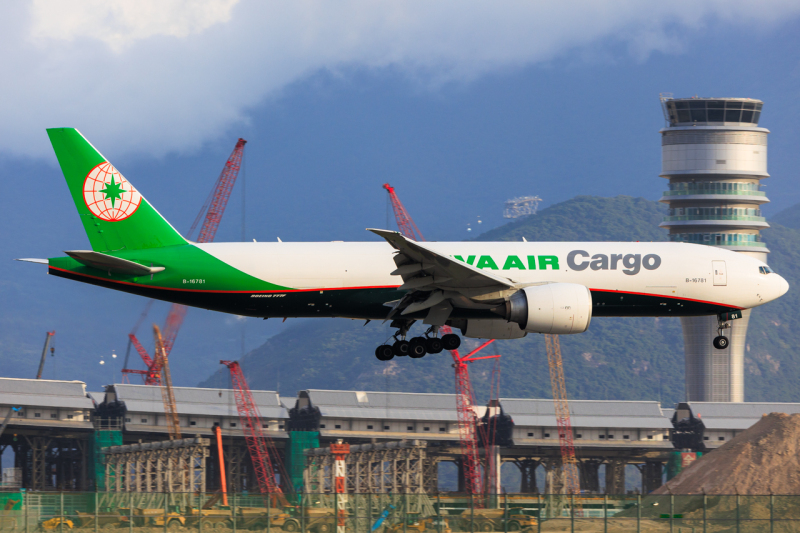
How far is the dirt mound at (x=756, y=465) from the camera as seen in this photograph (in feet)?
320

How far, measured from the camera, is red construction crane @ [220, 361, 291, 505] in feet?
456

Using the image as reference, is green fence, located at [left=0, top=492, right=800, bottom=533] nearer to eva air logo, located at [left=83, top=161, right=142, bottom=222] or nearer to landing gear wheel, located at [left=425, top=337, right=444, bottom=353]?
landing gear wheel, located at [left=425, top=337, right=444, bottom=353]

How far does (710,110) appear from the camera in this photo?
169000 millimetres

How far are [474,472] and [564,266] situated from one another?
97109 millimetres

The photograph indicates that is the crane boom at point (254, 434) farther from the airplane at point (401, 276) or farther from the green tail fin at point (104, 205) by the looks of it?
the airplane at point (401, 276)

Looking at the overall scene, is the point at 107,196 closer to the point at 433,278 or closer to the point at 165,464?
the point at 433,278

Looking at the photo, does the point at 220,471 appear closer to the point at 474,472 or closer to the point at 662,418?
the point at 474,472

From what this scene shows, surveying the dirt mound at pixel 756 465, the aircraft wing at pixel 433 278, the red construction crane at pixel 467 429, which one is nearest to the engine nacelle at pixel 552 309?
the aircraft wing at pixel 433 278

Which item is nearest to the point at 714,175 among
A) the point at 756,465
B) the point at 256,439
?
the point at 756,465

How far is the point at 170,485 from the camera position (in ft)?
410

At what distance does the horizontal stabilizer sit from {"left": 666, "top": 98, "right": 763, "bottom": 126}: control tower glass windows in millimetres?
139906

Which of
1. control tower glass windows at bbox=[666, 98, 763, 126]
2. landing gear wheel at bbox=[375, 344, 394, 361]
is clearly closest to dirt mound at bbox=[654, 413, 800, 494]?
landing gear wheel at bbox=[375, 344, 394, 361]

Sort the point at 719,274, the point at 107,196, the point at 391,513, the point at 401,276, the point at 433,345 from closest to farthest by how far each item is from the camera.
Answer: the point at 391,513 < the point at 401,276 < the point at 433,345 < the point at 107,196 < the point at 719,274

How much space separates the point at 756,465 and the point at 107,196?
2957 inches
